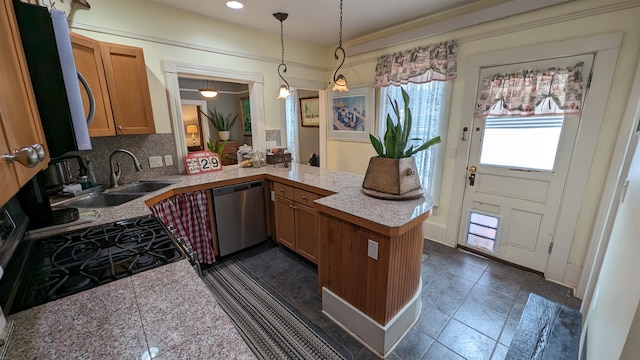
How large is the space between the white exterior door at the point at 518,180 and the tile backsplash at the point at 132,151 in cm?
324

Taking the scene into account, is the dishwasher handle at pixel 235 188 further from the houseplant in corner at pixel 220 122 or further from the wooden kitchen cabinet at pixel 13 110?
the houseplant in corner at pixel 220 122

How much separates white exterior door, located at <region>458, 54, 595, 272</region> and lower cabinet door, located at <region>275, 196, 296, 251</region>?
76.9 inches

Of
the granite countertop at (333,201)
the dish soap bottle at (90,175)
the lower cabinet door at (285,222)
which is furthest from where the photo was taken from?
the lower cabinet door at (285,222)

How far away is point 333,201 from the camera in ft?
5.78

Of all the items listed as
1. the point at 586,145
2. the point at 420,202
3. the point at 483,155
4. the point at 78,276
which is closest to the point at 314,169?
the point at 420,202

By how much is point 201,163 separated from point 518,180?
3323mm

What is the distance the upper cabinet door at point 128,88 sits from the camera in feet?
6.61

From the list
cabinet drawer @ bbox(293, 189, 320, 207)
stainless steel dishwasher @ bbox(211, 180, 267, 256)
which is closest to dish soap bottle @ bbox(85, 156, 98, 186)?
stainless steel dishwasher @ bbox(211, 180, 267, 256)

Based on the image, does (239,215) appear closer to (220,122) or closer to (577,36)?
(577,36)

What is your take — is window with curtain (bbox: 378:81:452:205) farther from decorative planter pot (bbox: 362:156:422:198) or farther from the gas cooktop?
the gas cooktop

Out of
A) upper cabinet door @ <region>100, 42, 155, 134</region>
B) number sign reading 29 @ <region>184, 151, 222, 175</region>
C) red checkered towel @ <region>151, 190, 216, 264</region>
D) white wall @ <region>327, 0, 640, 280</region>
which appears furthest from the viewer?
number sign reading 29 @ <region>184, 151, 222, 175</region>

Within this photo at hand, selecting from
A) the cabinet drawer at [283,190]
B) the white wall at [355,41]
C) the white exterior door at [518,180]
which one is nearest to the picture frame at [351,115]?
the white wall at [355,41]

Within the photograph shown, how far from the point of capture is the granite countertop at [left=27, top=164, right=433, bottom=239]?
4.82 ft

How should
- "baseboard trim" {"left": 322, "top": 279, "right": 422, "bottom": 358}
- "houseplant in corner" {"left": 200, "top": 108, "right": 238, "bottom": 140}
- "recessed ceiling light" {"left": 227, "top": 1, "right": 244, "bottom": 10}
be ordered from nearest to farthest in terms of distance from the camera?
"baseboard trim" {"left": 322, "top": 279, "right": 422, "bottom": 358}
"recessed ceiling light" {"left": 227, "top": 1, "right": 244, "bottom": 10}
"houseplant in corner" {"left": 200, "top": 108, "right": 238, "bottom": 140}
